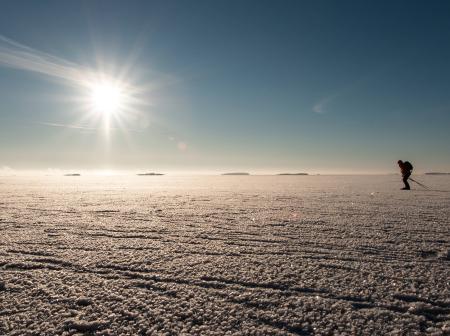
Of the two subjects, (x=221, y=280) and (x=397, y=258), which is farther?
(x=397, y=258)

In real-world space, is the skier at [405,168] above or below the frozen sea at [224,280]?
above

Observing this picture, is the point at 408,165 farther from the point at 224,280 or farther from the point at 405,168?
the point at 224,280

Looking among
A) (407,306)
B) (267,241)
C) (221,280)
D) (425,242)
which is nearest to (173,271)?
(221,280)

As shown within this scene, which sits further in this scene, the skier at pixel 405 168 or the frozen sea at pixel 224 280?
the skier at pixel 405 168

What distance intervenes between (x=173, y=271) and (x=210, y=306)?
29.4 inches

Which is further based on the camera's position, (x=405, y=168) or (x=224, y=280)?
(x=405, y=168)

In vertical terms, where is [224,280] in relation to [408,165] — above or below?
below

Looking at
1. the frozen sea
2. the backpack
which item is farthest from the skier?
the frozen sea

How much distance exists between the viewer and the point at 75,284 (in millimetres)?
2326

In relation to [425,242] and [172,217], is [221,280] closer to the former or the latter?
[425,242]

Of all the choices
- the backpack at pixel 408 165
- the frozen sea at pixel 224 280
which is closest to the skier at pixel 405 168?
the backpack at pixel 408 165

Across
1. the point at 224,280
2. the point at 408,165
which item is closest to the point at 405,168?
the point at 408,165

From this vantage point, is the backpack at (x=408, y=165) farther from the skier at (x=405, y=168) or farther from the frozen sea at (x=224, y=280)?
the frozen sea at (x=224, y=280)

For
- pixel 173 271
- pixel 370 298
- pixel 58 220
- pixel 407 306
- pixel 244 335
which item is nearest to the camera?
pixel 244 335
